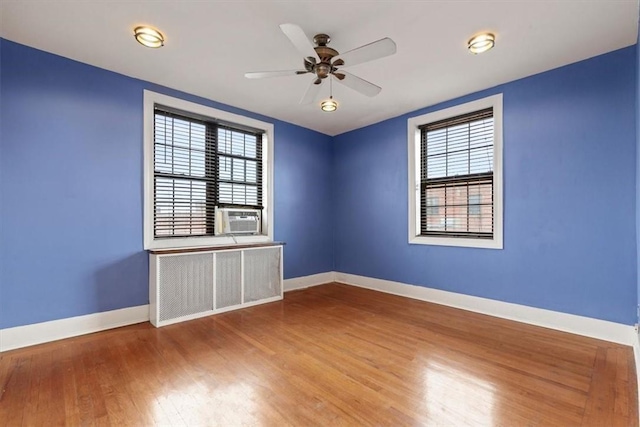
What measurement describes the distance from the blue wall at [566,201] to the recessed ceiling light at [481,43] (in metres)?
1.06

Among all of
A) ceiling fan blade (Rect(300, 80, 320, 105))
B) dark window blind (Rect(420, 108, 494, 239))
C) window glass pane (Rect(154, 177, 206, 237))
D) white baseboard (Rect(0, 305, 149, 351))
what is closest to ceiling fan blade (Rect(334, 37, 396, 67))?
ceiling fan blade (Rect(300, 80, 320, 105))

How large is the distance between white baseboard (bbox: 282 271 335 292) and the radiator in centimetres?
56

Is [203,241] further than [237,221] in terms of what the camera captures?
No

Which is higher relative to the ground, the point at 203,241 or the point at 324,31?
the point at 324,31

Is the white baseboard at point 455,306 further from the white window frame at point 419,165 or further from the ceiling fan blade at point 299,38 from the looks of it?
the ceiling fan blade at point 299,38

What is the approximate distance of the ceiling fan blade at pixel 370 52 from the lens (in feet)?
6.77

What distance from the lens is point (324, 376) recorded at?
2.14m

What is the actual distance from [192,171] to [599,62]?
4614 mm

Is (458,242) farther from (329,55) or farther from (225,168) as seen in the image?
(225,168)

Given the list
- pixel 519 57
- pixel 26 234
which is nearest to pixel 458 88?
pixel 519 57

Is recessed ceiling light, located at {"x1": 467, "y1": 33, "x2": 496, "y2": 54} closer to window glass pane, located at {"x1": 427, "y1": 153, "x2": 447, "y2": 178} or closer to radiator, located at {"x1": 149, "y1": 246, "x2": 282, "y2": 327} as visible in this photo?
window glass pane, located at {"x1": 427, "y1": 153, "x2": 447, "y2": 178}

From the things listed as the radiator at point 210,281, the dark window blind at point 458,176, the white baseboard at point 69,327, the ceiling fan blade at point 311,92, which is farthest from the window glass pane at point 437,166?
the white baseboard at point 69,327

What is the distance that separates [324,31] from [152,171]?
2468 millimetres

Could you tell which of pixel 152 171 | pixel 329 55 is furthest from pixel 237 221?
pixel 329 55
